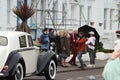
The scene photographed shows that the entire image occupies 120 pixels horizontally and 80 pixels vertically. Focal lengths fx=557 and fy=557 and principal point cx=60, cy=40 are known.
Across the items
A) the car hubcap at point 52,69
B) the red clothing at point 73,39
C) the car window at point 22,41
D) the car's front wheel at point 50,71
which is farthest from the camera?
the red clothing at point 73,39

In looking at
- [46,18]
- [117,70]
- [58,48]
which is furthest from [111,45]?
[117,70]

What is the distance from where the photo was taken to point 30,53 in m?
17.4

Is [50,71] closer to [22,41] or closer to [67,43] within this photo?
[22,41]

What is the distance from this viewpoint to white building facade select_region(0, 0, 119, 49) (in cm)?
3147

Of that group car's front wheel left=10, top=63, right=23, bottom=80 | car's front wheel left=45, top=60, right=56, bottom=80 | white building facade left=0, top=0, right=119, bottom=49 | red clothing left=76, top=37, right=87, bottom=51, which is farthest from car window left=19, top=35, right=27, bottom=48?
white building facade left=0, top=0, right=119, bottom=49

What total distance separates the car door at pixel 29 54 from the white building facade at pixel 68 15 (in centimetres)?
897

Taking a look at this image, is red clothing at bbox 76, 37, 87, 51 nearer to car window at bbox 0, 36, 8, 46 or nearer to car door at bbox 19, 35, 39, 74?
car door at bbox 19, 35, 39, 74

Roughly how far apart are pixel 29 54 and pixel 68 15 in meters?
22.0

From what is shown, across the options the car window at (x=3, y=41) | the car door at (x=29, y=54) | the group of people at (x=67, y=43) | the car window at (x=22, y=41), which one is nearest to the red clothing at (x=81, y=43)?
the group of people at (x=67, y=43)

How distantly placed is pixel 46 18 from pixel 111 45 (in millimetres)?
11733

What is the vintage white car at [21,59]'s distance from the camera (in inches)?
621

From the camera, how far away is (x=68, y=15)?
39.2 meters

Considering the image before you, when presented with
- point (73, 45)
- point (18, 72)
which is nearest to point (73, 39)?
point (73, 45)

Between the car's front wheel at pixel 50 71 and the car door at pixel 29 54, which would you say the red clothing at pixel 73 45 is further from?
the car door at pixel 29 54
